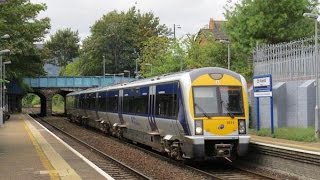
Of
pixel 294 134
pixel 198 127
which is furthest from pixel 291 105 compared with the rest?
pixel 198 127

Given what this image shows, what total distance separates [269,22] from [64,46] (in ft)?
317

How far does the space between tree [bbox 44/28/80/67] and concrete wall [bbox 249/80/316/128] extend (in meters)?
101

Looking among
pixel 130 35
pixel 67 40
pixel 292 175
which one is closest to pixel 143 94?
pixel 292 175

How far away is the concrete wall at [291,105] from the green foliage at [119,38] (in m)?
70.0

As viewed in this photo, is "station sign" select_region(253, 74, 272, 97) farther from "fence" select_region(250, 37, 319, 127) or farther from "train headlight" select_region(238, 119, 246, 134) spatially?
"train headlight" select_region(238, 119, 246, 134)

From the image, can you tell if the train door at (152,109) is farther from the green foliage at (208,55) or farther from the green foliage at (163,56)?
the green foliage at (163,56)

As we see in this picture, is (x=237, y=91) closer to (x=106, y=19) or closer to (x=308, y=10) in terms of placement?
(x=308, y=10)

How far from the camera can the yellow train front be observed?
16.1 m

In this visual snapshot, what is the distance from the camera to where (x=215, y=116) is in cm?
1634

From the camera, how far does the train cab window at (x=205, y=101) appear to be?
645 inches

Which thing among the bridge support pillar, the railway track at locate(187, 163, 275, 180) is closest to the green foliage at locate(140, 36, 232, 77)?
the bridge support pillar

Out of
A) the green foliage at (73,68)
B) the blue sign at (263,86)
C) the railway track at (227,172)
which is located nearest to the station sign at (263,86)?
the blue sign at (263,86)

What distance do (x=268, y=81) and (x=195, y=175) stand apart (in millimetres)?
10249

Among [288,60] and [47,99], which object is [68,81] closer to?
[47,99]
